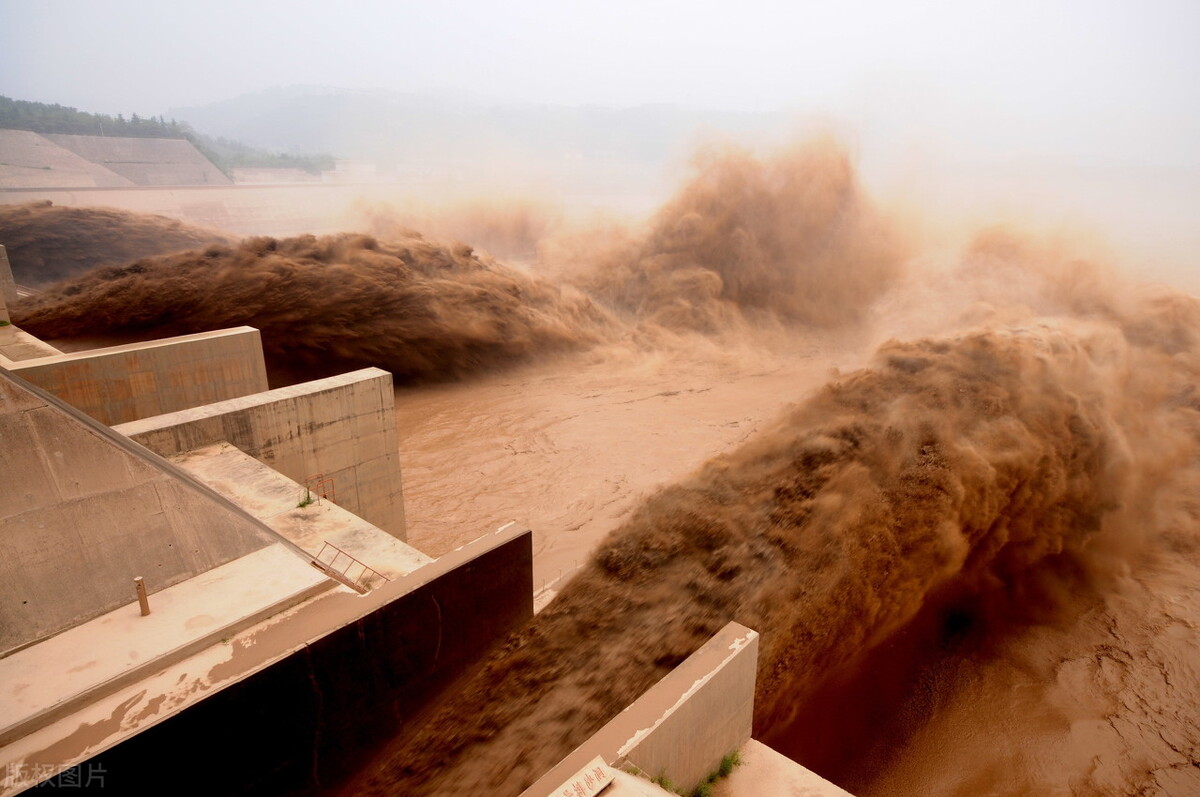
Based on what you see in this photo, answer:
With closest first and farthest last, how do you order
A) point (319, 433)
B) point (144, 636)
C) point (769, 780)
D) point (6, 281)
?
point (144, 636)
point (769, 780)
point (319, 433)
point (6, 281)

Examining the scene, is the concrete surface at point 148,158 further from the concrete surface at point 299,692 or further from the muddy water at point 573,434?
the concrete surface at point 299,692

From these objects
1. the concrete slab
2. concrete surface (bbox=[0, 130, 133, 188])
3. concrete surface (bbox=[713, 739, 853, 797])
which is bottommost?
concrete surface (bbox=[713, 739, 853, 797])

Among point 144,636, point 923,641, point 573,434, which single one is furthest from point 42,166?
point 923,641

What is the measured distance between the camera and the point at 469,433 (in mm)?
16297

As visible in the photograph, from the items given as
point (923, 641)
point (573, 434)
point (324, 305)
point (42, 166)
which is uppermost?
point (42, 166)

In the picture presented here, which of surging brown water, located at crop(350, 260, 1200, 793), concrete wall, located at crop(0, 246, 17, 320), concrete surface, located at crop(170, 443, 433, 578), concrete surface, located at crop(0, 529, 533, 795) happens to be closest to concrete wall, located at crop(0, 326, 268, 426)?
concrete surface, located at crop(170, 443, 433, 578)

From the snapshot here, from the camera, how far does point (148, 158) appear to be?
33.2 metres

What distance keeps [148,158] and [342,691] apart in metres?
38.1

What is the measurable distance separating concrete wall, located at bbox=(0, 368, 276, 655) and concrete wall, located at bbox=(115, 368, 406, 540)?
2.33 m

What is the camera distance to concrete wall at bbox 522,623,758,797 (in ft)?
14.7

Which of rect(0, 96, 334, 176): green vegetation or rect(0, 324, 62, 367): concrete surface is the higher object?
rect(0, 96, 334, 176): green vegetation

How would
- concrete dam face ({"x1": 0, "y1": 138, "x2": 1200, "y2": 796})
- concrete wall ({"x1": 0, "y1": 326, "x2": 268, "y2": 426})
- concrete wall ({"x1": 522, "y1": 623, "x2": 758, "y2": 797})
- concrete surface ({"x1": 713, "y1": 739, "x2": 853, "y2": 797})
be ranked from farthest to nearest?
concrete wall ({"x1": 0, "y1": 326, "x2": 268, "y2": 426})
concrete dam face ({"x1": 0, "y1": 138, "x2": 1200, "y2": 796})
concrete surface ({"x1": 713, "y1": 739, "x2": 853, "y2": 797})
concrete wall ({"x1": 522, "y1": 623, "x2": 758, "y2": 797})

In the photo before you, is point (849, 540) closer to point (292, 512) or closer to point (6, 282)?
point (292, 512)

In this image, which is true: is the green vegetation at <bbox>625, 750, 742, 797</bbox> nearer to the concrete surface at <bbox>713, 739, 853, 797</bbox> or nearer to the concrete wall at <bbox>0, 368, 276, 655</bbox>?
the concrete surface at <bbox>713, 739, 853, 797</bbox>
